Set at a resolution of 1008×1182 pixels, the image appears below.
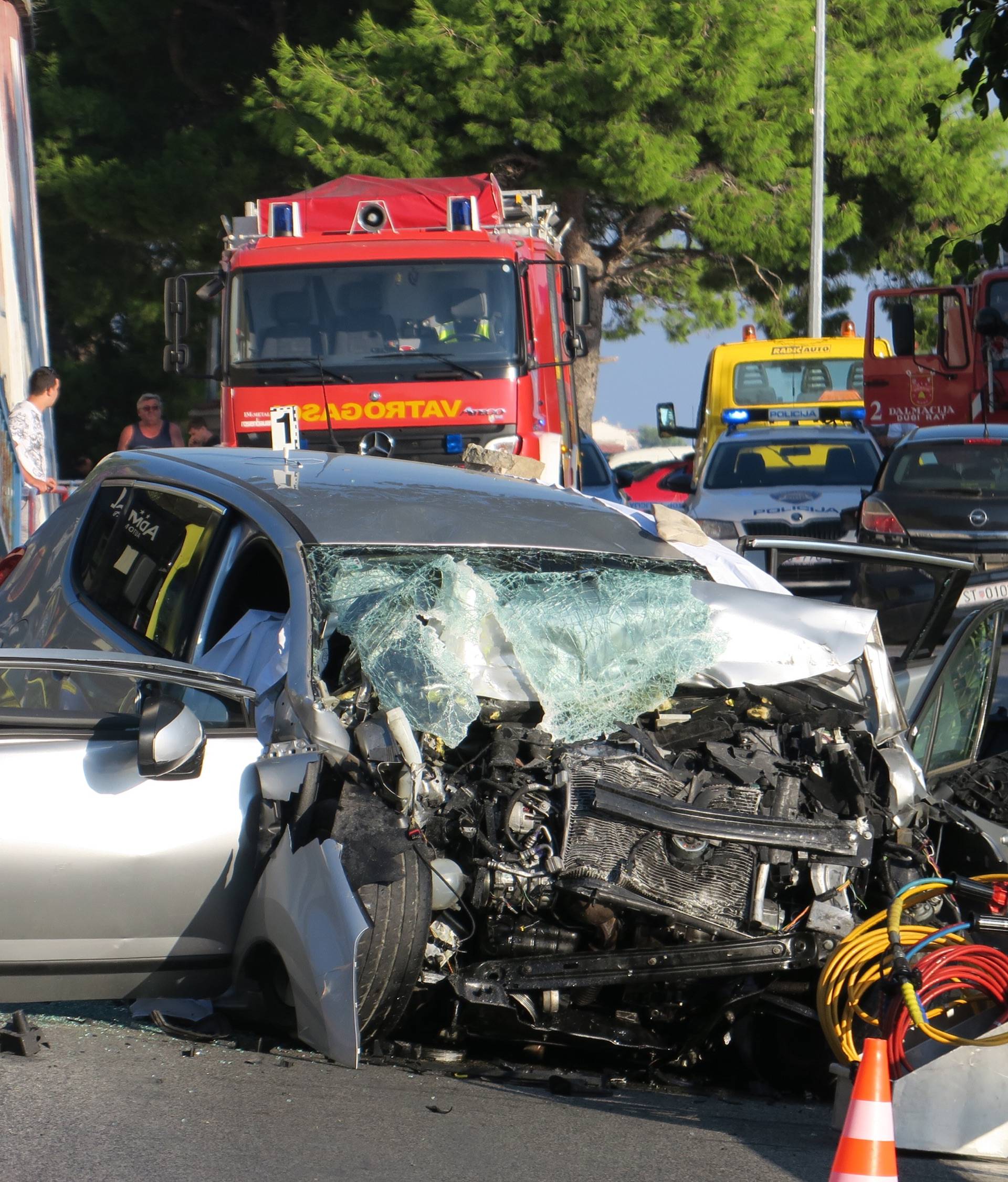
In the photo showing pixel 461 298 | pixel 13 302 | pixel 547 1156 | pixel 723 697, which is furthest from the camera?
pixel 13 302

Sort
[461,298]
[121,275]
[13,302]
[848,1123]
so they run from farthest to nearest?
[121,275] → [13,302] → [461,298] → [848,1123]

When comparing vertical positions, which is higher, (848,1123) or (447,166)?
(447,166)

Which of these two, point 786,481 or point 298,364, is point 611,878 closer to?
point 298,364

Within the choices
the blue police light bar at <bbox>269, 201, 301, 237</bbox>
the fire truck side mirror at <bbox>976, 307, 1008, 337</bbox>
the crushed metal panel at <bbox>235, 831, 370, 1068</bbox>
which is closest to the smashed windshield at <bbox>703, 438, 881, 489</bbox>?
the fire truck side mirror at <bbox>976, 307, 1008, 337</bbox>

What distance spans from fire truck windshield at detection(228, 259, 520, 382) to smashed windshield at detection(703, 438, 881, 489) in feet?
10.0

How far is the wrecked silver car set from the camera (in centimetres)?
380

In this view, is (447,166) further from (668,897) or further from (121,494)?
(668,897)

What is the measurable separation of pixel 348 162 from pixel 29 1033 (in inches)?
917

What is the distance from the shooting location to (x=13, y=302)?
17.7 m

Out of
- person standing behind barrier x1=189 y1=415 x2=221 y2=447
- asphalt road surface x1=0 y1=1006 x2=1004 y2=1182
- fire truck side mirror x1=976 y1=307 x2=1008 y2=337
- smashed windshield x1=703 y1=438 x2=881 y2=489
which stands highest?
fire truck side mirror x1=976 y1=307 x2=1008 y2=337

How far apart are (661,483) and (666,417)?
668cm

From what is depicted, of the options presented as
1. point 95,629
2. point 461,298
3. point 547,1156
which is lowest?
point 547,1156

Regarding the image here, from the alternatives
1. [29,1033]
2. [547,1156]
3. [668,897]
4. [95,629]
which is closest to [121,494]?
[95,629]

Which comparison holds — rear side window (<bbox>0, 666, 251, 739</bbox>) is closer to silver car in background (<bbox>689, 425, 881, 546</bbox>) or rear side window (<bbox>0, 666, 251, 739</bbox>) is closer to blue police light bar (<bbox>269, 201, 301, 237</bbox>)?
silver car in background (<bbox>689, 425, 881, 546</bbox>)
